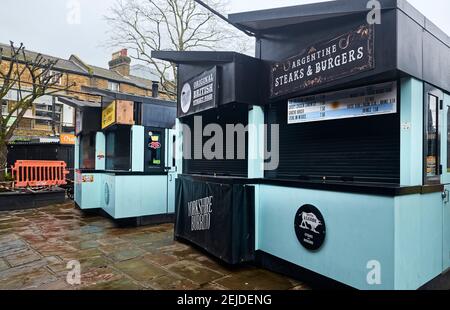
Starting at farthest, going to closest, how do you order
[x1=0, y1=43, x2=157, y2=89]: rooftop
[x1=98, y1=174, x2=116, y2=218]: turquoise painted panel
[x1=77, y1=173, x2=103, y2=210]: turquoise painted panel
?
[x1=0, y1=43, x2=157, y2=89]: rooftop, [x1=77, y1=173, x2=103, y2=210]: turquoise painted panel, [x1=98, y1=174, x2=116, y2=218]: turquoise painted panel

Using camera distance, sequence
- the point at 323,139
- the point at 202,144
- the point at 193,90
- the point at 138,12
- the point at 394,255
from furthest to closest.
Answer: the point at 138,12 → the point at 202,144 → the point at 193,90 → the point at 323,139 → the point at 394,255

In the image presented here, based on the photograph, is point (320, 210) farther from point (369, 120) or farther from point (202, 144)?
point (202, 144)

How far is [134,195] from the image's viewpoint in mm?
7344

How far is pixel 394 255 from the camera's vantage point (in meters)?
2.89

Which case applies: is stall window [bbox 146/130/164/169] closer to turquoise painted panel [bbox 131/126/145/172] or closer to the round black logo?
turquoise painted panel [bbox 131/126/145/172]

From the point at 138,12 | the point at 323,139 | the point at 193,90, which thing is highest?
the point at 138,12

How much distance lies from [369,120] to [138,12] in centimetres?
1715

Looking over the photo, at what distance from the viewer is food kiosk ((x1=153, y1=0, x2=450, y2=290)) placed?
9.96ft

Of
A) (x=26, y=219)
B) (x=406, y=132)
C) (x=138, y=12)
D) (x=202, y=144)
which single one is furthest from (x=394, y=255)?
(x=138, y=12)

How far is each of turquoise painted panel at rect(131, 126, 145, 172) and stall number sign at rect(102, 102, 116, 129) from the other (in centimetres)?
56

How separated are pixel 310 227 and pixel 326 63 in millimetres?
2009

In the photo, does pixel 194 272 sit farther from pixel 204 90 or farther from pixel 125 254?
pixel 204 90

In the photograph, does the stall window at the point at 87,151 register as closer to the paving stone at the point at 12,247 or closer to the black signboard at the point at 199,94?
the paving stone at the point at 12,247

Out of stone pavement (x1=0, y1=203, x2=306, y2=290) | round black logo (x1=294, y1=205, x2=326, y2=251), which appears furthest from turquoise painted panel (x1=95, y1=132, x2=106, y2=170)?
round black logo (x1=294, y1=205, x2=326, y2=251)
